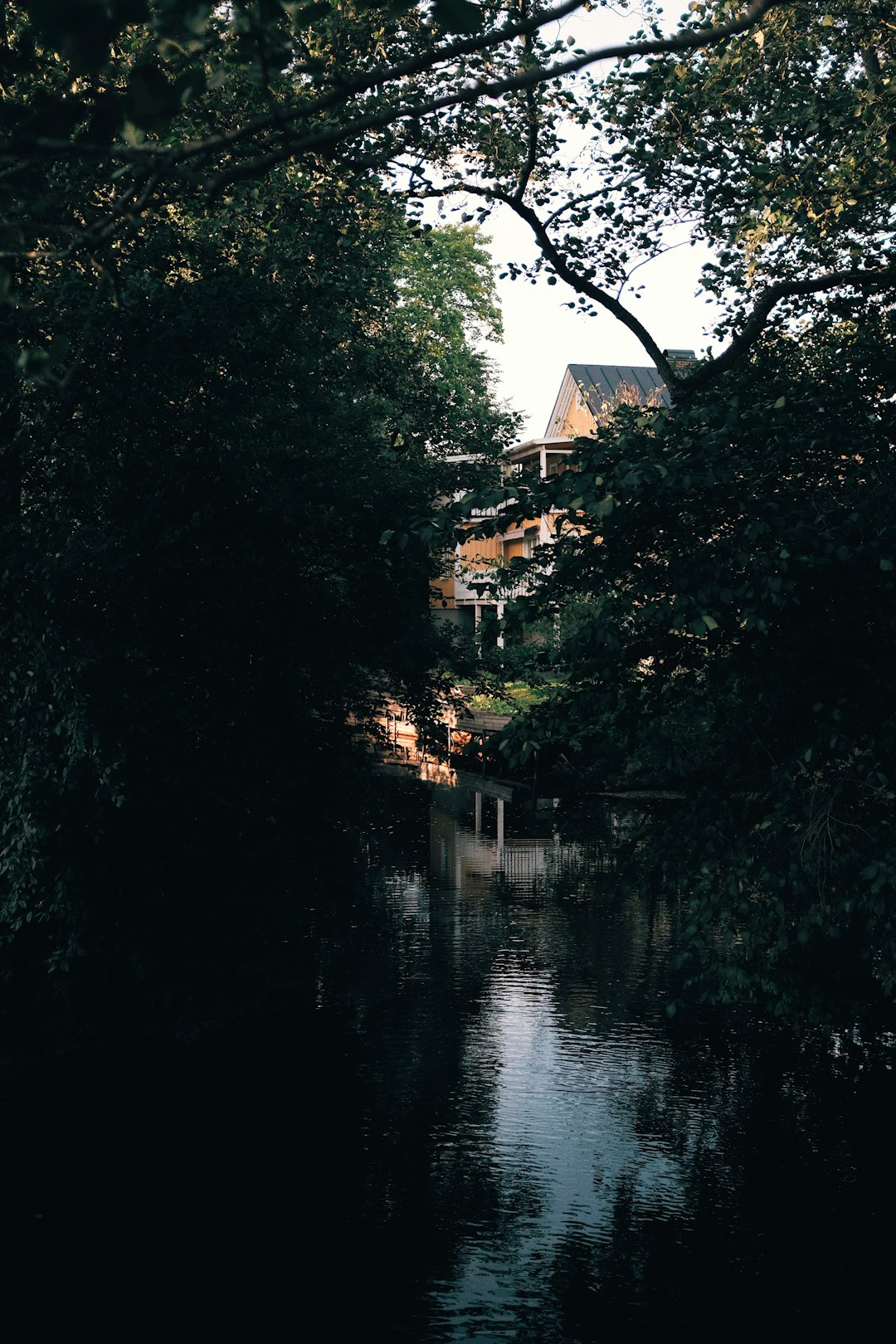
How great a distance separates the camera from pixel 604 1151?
11406mm

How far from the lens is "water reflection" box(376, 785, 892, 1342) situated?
28.6 feet

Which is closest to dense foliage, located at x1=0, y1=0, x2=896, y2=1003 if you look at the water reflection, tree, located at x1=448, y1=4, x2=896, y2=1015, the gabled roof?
tree, located at x1=448, y1=4, x2=896, y2=1015

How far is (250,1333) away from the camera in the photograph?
812cm

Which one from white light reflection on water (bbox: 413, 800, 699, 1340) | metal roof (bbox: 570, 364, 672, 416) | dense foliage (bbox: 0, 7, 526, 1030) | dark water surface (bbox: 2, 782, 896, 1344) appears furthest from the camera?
metal roof (bbox: 570, 364, 672, 416)

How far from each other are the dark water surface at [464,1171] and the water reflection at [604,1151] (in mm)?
30

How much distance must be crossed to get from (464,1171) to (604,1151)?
1.18 metres

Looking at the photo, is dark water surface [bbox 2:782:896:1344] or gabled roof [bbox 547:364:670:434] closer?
dark water surface [bbox 2:782:896:1344]

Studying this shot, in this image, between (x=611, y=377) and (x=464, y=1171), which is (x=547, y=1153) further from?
(x=611, y=377)

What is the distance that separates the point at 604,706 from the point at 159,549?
4083 mm

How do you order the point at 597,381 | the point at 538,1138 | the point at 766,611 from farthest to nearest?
the point at 597,381 < the point at 538,1138 < the point at 766,611

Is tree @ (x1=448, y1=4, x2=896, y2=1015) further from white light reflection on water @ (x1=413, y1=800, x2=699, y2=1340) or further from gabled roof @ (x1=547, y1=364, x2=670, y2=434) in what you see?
gabled roof @ (x1=547, y1=364, x2=670, y2=434)

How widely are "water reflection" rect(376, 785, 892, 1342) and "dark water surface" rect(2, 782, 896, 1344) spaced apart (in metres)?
0.03

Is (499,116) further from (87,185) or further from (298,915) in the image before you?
(298,915)

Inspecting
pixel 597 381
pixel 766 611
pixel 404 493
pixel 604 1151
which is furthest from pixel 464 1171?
pixel 597 381
